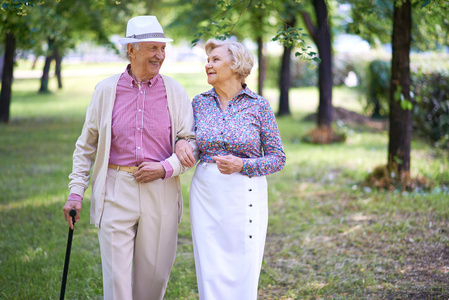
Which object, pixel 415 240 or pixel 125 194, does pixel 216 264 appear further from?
pixel 415 240

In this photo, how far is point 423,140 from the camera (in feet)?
39.4

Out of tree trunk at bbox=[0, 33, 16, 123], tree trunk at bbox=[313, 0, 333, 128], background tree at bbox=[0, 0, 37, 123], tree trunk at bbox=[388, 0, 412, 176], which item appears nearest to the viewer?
tree trunk at bbox=[388, 0, 412, 176]

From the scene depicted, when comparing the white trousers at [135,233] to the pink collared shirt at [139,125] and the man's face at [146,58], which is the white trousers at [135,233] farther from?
the man's face at [146,58]

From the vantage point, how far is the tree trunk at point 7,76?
46.3 feet

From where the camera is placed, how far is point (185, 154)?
3309 millimetres

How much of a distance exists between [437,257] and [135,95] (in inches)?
147

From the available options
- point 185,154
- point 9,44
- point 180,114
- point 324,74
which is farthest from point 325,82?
point 185,154

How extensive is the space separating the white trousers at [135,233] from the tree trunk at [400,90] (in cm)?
500

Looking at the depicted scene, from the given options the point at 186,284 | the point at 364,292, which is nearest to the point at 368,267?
the point at 364,292

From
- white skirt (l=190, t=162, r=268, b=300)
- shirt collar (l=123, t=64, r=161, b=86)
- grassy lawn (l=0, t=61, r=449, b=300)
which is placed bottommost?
grassy lawn (l=0, t=61, r=449, b=300)

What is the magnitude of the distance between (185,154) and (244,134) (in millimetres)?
431

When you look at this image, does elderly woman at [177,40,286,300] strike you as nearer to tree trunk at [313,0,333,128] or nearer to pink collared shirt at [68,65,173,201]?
pink collared shirt at [68,65,173,201]

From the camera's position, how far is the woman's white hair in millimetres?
3449

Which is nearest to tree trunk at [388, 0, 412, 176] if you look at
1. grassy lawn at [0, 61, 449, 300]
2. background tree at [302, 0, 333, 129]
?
grassy lawn at [0, 61, 449, 300]
